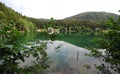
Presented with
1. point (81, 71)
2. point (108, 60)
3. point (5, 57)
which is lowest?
point (81, 71)

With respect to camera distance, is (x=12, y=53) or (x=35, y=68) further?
(x=35, y=68)

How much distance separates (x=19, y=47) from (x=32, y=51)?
2.12 ft

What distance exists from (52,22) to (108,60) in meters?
2.33

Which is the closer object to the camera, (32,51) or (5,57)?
(5,57)

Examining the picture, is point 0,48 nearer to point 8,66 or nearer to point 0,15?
point 8,66

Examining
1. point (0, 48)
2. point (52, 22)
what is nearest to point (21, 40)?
point (0, 48)

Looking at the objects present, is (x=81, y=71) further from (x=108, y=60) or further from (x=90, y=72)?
(x=108, y=60)

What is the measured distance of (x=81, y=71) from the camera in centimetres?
2444

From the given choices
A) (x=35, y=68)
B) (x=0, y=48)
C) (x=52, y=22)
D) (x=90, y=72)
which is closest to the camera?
(x=0, y=48)

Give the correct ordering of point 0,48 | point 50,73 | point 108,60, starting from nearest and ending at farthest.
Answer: point 0,48
point 108,60
point 50,73

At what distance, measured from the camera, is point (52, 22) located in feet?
15.9

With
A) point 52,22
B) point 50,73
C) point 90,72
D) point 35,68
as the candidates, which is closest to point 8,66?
point 35,68

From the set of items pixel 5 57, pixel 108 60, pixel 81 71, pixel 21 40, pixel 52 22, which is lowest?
pixel 81 71

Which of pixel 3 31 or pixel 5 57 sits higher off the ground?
pixel 3 31
